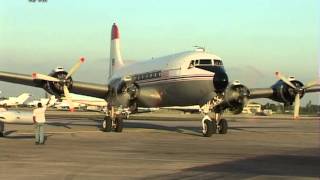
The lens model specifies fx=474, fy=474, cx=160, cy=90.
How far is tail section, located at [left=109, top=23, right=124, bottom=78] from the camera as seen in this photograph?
129 feet

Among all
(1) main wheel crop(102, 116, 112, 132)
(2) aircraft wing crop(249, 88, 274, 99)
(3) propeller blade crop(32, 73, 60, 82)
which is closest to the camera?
(3) propeller blade crop(32, 73, 60, 82)

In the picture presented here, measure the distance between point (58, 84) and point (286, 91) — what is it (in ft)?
43.9

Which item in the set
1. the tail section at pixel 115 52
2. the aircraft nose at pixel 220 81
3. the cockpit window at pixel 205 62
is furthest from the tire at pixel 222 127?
the tail section at pixel 115 52

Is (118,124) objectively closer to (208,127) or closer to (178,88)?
(178,88)

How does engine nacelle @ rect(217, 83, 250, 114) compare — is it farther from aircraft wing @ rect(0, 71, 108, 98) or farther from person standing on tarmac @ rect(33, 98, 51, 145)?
person standing on tarmac @ rect(33, 98, 51, 145)

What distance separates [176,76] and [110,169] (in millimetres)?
14947

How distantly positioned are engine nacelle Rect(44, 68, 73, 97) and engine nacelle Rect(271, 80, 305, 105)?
40.5ft

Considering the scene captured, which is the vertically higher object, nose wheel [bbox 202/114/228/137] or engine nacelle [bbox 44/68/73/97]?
engine nacelle [bbox 44/68/73/97]

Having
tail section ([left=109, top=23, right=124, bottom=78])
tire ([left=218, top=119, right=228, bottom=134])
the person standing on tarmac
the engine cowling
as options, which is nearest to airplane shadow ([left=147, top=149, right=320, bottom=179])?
the person standing on tarmac

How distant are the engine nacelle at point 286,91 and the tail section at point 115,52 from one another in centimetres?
1444

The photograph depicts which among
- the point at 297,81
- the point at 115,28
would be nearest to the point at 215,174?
the point at 297,81

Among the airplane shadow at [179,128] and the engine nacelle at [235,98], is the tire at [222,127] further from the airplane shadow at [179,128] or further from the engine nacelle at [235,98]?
the airplane shadow at [179,128]

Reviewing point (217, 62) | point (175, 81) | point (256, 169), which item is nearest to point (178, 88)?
point (175, 81)

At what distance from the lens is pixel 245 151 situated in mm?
16125
